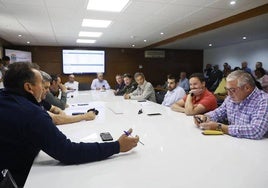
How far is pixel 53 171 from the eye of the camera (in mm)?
1076

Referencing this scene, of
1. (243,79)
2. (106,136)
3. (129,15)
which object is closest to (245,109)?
(243,79)

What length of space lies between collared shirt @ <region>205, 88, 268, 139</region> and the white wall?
7378 mm

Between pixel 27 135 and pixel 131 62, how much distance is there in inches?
375

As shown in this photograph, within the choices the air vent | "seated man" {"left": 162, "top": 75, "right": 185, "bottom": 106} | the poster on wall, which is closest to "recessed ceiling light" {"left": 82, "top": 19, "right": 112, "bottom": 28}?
"seated man" {"left": 162, "top": 75, "right": 185, "bottom": 106}

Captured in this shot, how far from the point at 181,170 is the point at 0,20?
5.17m

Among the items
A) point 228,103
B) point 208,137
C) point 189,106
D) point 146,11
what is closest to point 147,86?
point 146,11

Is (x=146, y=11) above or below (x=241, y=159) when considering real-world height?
above

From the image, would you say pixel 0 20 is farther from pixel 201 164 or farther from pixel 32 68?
pixel 201 164

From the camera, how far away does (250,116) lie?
5.27 ft

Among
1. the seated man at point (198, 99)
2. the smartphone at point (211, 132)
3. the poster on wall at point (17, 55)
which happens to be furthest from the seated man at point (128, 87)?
the poster on wall at point (17, 55)

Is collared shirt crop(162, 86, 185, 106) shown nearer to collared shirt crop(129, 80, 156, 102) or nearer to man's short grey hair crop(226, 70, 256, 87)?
collared shirt crop(129, 80, 156, 102)

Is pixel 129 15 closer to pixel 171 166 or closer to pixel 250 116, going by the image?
pixel 250 116

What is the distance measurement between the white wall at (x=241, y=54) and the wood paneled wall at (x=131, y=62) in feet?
3.35

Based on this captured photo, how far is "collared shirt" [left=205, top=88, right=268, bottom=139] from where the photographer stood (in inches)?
58.7
